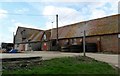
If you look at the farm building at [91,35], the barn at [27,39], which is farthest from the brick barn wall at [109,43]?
the barn at [27,39]

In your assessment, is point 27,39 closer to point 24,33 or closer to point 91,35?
point 24,33

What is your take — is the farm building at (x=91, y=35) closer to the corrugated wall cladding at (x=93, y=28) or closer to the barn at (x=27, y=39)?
the corrugated wall cladding at (x=93, y=28)

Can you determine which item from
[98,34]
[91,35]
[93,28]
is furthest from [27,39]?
[98,34]

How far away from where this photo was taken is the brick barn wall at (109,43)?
36156 mm

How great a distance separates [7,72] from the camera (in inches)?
373

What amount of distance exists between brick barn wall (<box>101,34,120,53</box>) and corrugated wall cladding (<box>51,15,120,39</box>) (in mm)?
900

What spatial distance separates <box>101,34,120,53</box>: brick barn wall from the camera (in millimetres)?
36156

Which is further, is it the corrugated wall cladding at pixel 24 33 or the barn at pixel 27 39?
the corrugated wall cladding at pixel 24 33

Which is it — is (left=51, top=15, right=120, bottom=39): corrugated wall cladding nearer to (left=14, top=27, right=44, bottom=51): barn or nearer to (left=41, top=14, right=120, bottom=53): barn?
(left=41, top=14, right=120, bottom=53): barn

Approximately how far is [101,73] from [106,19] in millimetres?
32785

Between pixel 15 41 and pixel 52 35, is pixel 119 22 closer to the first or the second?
pixel 52 35

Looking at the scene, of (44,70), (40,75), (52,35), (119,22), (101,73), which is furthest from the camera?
(52,35)

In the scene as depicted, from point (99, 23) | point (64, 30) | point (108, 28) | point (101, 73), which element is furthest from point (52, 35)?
point (101, 73)

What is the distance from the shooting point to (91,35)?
41.8 m
